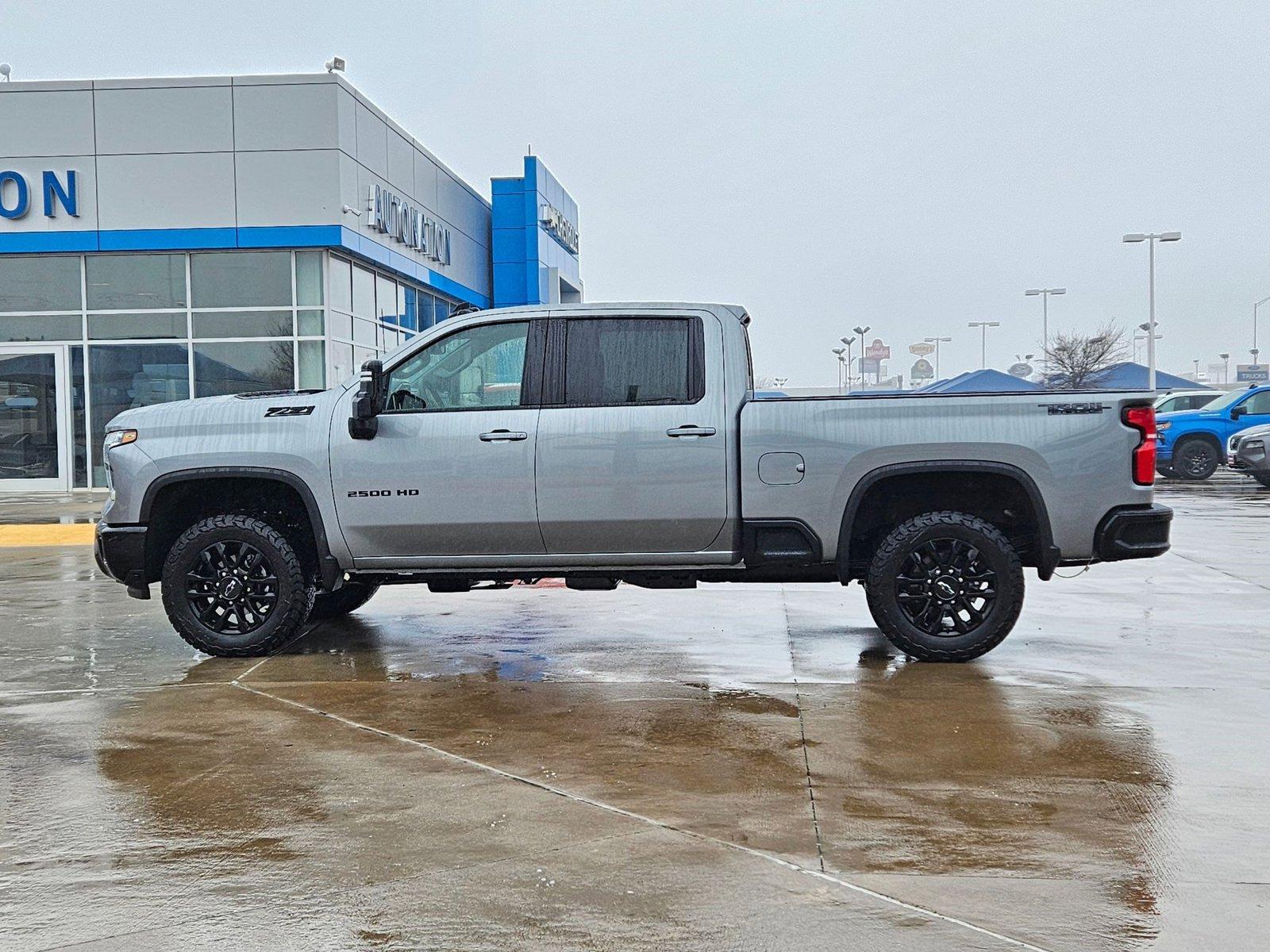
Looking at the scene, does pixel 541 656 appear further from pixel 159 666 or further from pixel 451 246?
pixel 451 246

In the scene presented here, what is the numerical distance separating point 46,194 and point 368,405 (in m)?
19.6

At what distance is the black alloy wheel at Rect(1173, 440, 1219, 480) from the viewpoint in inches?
1010

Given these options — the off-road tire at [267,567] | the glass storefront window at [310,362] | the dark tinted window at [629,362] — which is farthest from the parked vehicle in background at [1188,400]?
the off-road tire at [267,567]

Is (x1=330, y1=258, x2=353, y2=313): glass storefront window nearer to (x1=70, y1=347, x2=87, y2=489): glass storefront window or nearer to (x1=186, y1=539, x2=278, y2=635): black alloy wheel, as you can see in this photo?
(x1=70, y1=347, x2=87, y2=489): glass storefront window

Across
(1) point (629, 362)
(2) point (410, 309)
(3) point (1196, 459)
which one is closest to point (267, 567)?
(1) point (629, 362)

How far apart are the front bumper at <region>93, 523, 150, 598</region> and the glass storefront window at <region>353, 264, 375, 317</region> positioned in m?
19.1

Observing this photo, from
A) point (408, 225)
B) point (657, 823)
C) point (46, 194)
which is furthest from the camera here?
point (408, 225)

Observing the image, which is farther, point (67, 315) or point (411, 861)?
point (67, 315)

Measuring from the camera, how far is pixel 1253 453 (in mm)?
21828

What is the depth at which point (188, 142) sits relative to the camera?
24094mm

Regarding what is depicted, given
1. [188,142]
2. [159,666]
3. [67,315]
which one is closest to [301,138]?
[188,142]

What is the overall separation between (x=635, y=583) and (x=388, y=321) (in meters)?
22.2

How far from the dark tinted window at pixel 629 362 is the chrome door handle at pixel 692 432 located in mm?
202

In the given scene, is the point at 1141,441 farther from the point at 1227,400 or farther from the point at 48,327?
the point at 48,327
